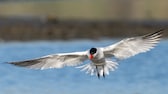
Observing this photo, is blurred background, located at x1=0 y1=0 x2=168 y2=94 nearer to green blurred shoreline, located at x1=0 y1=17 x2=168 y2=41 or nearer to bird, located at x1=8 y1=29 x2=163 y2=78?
green blurred shoreline, located at x1=0 y1=17 x2=168 y2=41

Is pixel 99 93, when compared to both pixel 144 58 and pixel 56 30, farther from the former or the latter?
pixel 56 30

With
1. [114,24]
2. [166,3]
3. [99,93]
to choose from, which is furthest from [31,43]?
[166,3]

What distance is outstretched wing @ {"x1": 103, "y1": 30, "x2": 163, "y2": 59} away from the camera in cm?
1166

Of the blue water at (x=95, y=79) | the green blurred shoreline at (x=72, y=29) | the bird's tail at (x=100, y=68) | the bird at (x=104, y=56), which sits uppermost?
the bird at (x=104, y=56)

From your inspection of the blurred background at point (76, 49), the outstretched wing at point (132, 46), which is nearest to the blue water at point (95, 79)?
the blurred background at point (76, 49)

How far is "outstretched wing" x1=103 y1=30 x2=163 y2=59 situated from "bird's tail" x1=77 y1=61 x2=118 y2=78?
216mm

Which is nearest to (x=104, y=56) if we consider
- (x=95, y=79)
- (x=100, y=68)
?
(x=100, y=68)

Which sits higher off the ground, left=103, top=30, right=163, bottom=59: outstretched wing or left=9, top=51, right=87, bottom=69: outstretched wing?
left=103, top=30, right=163, bottom=59: outstretched wing

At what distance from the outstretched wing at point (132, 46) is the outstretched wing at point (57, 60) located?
448 mm

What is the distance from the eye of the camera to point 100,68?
11.7 metres

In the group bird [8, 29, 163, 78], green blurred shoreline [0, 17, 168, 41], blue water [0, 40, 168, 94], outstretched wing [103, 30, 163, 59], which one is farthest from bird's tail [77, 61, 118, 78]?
green blurred shoreline [0, 17, 168, 41]

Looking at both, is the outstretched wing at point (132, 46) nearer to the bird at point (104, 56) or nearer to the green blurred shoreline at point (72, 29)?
the bird at point (104, 56)

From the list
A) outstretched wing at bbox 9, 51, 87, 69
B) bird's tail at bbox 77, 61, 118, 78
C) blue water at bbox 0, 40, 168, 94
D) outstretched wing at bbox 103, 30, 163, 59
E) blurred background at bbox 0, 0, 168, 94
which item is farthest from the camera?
blurred background at bbox 0, 0, 168, 94

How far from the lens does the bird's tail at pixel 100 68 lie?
11.5 m
